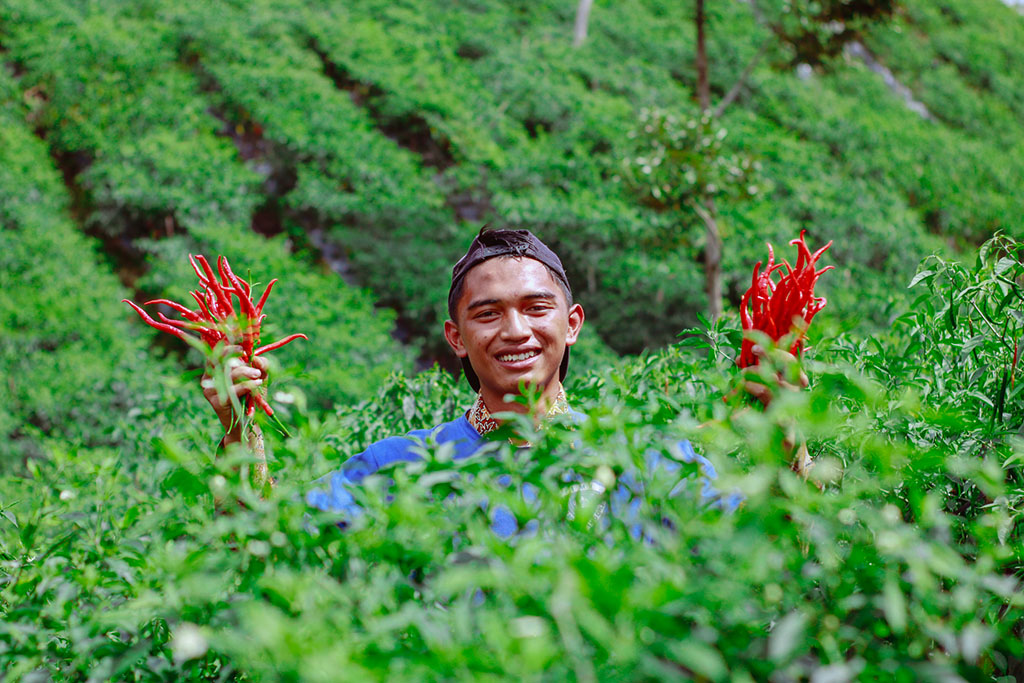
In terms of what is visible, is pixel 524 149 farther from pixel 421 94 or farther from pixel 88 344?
pixel 88 344

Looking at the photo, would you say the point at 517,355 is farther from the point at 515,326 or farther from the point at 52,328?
the point at 52,328

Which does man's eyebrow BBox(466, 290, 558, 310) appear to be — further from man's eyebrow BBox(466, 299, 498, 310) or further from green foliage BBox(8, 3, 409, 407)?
green foliage BBox(8, 3, 409, 407)

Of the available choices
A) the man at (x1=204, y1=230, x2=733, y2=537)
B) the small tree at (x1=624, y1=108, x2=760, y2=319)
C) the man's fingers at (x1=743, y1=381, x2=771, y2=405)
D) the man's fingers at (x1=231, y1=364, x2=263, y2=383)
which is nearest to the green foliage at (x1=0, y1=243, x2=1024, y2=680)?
the man's fingers at (x1=743, y1=381, x2=771, y2=405)

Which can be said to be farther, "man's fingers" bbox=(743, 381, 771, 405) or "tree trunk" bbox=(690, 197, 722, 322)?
"tree trunk" bbox=(690, 197, 722, 322)

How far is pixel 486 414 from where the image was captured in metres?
1.95

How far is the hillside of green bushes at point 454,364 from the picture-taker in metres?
0.75

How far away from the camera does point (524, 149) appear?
8734 mm

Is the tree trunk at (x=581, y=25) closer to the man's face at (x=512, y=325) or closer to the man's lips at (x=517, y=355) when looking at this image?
the man's face at (x=512, y=325)

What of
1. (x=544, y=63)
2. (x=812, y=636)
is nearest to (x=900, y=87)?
(x=544, y=63)

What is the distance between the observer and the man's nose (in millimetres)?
1842

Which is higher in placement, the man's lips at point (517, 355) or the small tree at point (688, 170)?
the man's lips at point (517, 355)

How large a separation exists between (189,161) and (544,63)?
17.0ft

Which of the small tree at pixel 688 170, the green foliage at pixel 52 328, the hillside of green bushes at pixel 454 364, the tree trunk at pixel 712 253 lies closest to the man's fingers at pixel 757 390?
the hillside of green bushes at pixel 454 364

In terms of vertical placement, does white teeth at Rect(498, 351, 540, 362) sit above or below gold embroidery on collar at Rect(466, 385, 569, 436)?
above
